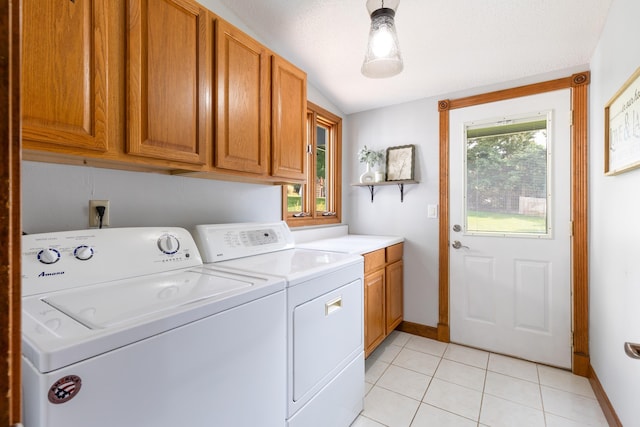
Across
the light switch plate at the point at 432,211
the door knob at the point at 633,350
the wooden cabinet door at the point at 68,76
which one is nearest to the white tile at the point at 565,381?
the light switch plate at the point at 432,211

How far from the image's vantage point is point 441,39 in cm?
198

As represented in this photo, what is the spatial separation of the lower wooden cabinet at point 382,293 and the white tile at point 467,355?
471 mm

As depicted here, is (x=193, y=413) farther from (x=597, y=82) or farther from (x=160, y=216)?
(x=597, y=82)

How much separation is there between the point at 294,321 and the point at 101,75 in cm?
116

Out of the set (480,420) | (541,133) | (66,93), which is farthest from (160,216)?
(541,133)

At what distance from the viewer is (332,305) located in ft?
4.67

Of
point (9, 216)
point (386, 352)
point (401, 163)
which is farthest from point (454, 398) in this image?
point (9, 216)

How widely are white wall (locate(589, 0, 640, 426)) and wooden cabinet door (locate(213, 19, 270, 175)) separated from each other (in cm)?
177

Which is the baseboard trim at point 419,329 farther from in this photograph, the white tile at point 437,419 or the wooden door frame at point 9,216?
the wooden door frame at point 9,216

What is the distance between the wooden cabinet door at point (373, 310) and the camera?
2066mm

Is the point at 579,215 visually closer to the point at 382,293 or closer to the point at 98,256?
the point at 382,293

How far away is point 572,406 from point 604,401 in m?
0.16

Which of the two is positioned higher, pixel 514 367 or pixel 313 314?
pixel 313 314

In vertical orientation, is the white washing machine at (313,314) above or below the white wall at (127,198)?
below
